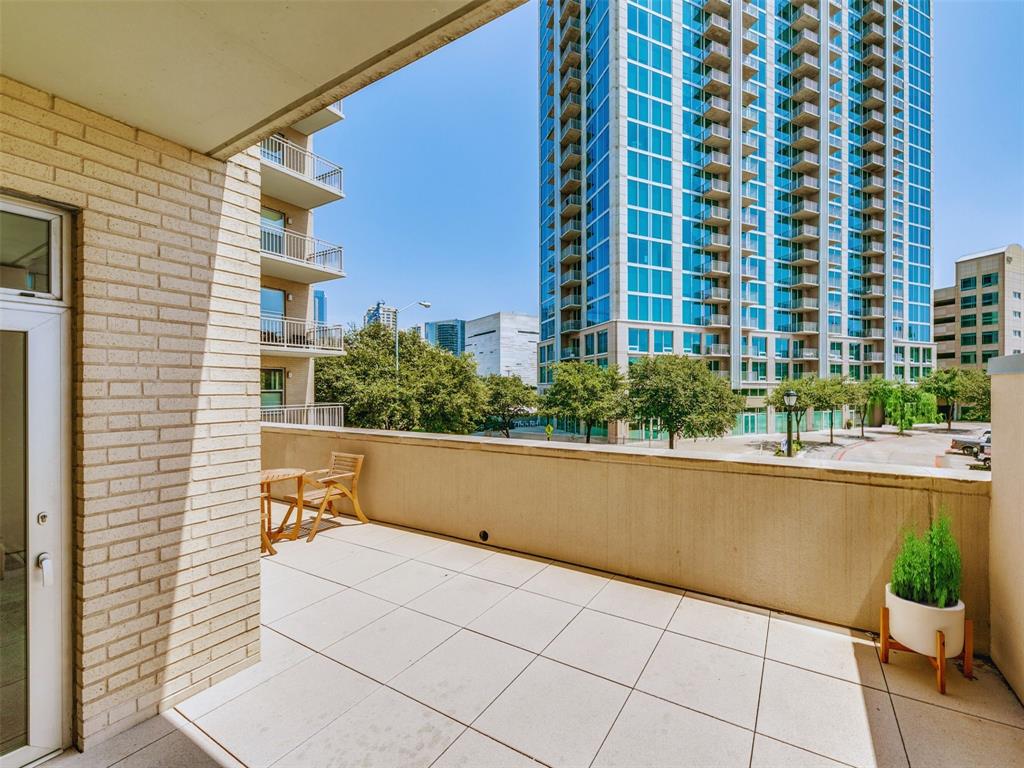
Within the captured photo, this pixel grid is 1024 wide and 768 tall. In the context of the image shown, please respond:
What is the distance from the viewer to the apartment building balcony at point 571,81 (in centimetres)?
4206

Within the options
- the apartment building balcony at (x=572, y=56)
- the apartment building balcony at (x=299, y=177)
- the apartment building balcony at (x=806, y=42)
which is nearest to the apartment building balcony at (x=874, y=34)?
the apartment building balcony at (x=806, y=42)

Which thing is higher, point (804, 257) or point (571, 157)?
point (571, 157)

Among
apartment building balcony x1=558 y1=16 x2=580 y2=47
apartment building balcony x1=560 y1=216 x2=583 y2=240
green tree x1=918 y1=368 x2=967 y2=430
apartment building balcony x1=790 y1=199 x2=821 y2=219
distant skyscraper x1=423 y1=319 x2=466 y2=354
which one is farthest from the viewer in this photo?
distant skyscraper x1=423 y1=319 x2=466 y2=354

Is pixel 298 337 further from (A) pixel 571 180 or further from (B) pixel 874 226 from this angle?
(B) pixel 874 226

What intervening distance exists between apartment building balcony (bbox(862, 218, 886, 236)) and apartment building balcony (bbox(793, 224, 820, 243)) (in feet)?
28.6

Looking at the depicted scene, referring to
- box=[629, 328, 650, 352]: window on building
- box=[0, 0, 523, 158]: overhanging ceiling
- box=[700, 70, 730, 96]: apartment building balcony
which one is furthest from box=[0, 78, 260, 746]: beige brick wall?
box=[700, 70, 730, 96]: apartment building balcony

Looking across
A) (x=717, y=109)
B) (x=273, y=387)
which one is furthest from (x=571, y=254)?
(x=273, y=387)

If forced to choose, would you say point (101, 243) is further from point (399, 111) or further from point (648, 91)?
point (648, 91)

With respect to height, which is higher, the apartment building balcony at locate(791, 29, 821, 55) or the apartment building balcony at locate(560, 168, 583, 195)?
the apartment building balcony at locate(791, 29, 821, 55)

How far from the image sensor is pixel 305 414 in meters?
16.7

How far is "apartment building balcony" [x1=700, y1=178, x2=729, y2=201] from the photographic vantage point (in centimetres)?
3778

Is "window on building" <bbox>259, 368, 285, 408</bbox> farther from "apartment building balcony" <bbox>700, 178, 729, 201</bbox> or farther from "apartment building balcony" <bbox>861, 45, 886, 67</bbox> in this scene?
"apartment building balcony" <bbox>861, 45, 886, 67</bbox>

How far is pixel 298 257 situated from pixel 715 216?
34.4m

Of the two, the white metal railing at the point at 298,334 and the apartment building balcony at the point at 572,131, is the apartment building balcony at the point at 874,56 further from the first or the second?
the white metal railing at the point at 298,334
